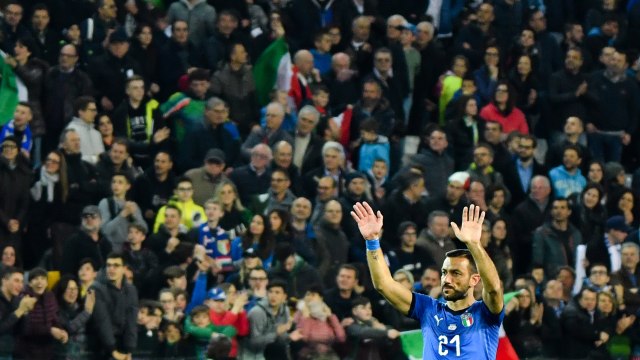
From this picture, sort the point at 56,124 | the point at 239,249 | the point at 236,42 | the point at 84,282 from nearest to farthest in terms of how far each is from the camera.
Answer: the point at 84,282, the point at 239,249, the point at 56,124, the point at 236,42

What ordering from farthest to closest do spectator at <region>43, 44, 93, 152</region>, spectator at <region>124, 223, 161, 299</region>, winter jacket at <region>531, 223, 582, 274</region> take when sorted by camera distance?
winter jacket at <region>531, 223, 582, 274</region> → spectator at <region>43, 44, 93, 152</region> → spectator at <region>124, 223, 161, 299</region>

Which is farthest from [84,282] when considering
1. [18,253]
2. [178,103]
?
[178,103]

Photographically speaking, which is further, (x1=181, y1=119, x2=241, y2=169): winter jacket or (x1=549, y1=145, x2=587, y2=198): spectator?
(x1=549, y1=145, x2=587, y2=198): spectator

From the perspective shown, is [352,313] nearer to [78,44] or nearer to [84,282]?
[84,282]

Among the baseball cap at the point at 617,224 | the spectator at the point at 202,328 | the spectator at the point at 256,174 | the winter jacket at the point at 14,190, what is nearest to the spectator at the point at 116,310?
the spectator at the point at 202,328

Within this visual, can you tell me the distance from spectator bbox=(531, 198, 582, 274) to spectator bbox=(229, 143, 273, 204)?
2.82m

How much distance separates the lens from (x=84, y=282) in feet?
50.9

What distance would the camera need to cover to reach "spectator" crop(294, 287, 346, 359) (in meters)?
14.3

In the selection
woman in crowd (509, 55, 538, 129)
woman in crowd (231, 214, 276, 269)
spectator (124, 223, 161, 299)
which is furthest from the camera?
woman in crowd (509, 55, 538, 129)

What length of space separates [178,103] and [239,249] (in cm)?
241

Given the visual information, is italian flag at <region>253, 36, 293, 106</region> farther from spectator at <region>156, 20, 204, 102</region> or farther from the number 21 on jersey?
the number 21 on jersey

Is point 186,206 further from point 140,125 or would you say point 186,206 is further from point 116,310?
point 116,310

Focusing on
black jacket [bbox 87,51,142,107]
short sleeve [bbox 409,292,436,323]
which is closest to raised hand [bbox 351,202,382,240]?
short sleeve [bbox 409,292,436,323]

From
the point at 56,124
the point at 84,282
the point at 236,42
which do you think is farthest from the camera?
the point at 236,42
